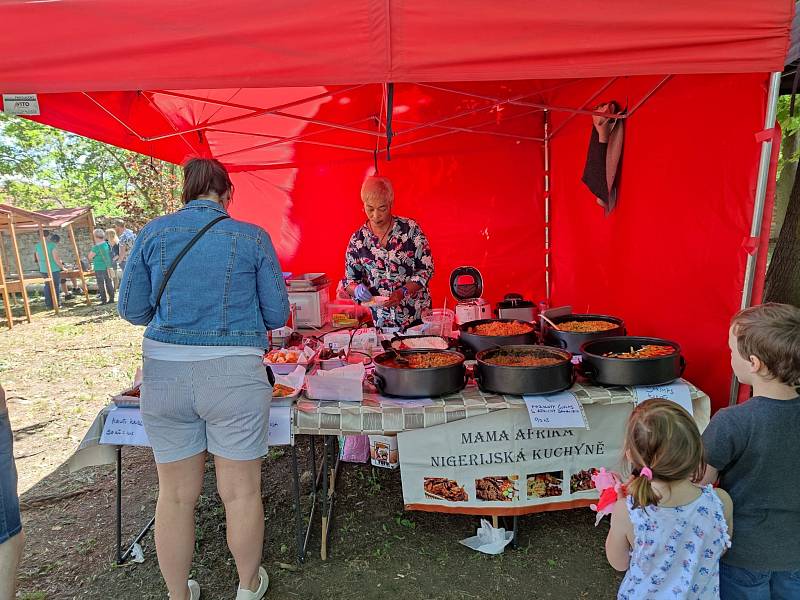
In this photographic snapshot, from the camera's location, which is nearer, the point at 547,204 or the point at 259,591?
the point at 259,591

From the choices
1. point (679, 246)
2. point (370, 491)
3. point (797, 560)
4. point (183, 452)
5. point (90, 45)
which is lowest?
point (370, 491)

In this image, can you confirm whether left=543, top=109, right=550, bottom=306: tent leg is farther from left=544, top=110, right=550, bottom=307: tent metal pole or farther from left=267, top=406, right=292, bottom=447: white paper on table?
left=267, top=406, right=292, bottom=447: white paper on table

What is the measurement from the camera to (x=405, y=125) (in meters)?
5.11

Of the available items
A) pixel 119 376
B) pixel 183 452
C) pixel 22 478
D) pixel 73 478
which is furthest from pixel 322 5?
pixel 119 376

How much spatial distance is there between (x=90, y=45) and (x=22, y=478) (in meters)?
3.33

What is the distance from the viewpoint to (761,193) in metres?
2.26

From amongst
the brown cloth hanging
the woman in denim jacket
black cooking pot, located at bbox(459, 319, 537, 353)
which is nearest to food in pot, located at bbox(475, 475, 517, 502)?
black cooking pot, located at bbox(459, 319, 537, 353)

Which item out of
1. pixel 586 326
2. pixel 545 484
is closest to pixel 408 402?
pixel 545 484

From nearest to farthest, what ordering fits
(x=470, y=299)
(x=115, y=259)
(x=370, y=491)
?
1. (x=370, y=491)
2. (x=470, y=299)
3. (x=115, y=259)

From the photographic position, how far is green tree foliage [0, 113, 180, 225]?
18.1 meters

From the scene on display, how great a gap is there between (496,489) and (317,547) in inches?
40.2

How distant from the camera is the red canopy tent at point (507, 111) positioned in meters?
1.90

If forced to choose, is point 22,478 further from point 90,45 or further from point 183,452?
point 90,45

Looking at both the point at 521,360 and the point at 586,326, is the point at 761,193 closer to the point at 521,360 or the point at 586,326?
the point at 586,326
